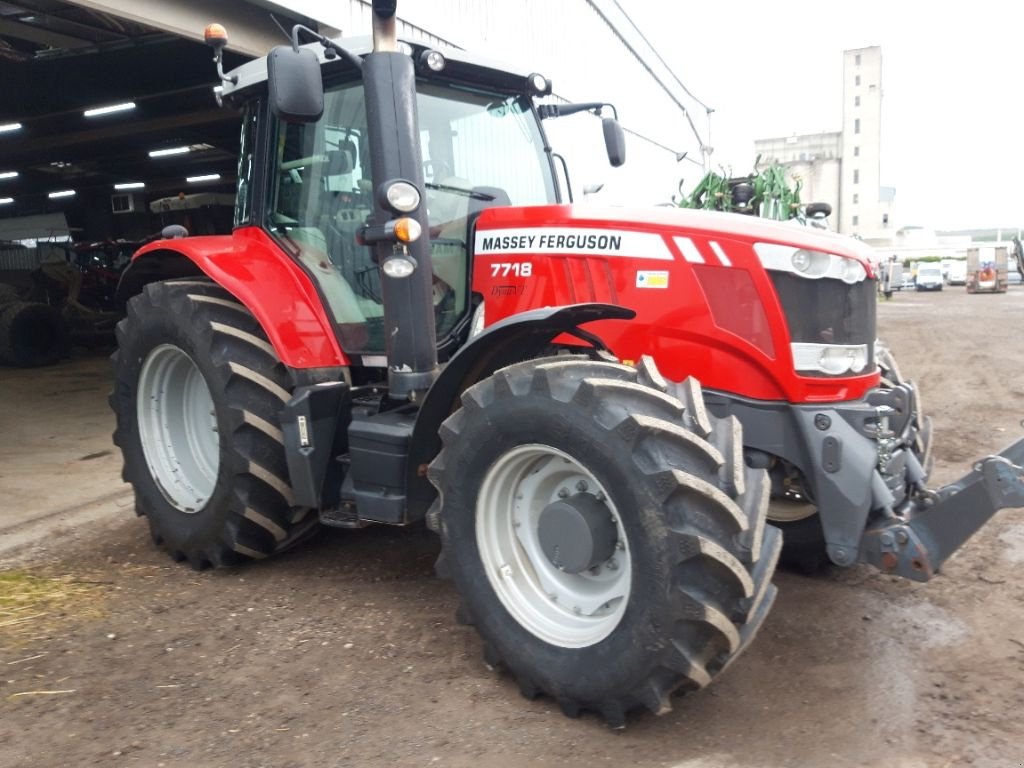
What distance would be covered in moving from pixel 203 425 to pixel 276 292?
1033 millimetres

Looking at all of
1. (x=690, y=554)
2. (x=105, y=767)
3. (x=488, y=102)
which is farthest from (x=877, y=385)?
(x=105, y=767)

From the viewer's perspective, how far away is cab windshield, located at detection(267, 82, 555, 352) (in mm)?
3738

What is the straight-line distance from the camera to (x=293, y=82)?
299 centimetres

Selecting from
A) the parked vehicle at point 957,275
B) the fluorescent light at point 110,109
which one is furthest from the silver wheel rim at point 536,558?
the parked vehicle at point 957,275

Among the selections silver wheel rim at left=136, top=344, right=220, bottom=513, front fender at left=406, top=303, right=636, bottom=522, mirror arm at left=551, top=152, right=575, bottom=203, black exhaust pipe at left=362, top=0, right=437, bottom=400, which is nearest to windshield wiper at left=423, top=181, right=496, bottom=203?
black exhaust pipe at left=362, top=0, right=437, bottom=400

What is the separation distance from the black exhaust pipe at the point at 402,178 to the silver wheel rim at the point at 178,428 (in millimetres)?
1424

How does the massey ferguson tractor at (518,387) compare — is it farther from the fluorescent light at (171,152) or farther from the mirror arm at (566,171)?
the fluorescent light at (171,152)

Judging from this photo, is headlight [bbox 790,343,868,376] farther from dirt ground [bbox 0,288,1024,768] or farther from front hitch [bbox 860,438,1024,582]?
dirt ground [bbox 0,288,1024,768]

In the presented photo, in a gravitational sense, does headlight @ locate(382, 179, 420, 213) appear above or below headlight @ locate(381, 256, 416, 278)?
above

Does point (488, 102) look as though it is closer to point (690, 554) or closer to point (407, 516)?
point (407, 516)

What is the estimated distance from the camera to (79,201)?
25578 mm

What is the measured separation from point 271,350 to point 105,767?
1.82 m

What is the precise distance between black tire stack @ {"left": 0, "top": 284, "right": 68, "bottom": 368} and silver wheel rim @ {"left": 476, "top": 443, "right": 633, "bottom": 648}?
11.8 m

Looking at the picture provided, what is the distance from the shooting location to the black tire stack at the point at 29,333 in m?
12.5
